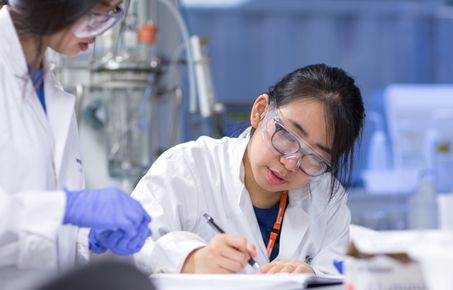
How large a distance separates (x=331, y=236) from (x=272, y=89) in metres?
0.40

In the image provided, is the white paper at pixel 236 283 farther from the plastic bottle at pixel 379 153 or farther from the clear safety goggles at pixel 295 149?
the plastic bottle at pixel 379 153

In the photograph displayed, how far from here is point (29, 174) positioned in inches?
46.2

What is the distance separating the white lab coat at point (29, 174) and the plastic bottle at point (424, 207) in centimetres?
221

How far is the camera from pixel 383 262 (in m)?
0.91

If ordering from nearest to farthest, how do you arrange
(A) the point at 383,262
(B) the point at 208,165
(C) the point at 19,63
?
(A) the point at 383,262 → (C) the point at 19,63 → (B) the point at 208,165

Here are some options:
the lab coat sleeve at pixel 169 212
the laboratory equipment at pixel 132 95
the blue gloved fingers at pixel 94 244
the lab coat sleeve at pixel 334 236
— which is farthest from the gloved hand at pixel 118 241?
the laboratory equipment at pixel 132 95

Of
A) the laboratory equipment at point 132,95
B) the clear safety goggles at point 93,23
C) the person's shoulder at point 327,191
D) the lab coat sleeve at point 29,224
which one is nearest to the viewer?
the lab coat sleeve at point 29,224

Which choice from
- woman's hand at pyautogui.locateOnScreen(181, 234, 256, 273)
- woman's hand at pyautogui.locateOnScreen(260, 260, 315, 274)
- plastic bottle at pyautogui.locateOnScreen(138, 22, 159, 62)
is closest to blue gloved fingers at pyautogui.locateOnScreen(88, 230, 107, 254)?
woman's hand at pyautogui.locateOnScreen(181, 234, 256, 273)

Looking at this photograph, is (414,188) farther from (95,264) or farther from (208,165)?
(95,264)

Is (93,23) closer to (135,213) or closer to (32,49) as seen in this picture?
(32,49)

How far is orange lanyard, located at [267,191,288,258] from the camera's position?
1607 mm

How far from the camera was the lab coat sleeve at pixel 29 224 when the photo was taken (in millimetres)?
1085

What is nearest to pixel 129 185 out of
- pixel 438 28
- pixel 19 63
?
pixel 19 63

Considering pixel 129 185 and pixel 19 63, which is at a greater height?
pixel 19 63
